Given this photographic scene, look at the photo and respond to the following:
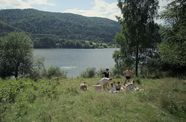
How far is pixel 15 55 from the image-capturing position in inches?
2872

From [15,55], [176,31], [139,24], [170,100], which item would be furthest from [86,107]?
[15,55]

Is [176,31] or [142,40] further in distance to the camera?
[142,40]

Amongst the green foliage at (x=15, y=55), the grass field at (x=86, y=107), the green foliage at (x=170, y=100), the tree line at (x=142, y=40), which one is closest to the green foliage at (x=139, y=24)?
the tree line at (x=142, y=40)

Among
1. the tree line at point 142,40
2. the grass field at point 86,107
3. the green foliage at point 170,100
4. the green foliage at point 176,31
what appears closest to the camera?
the grass field at point 86,107

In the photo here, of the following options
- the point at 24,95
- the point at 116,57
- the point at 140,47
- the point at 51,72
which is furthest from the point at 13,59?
the point at 24,95

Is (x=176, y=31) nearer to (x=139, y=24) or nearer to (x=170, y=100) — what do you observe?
(x=170, y=100)

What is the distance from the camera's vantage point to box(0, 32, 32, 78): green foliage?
7210cm

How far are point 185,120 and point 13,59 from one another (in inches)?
2418

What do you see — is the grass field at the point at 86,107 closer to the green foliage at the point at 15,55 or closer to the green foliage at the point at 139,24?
the green foliage at the point at 139,24

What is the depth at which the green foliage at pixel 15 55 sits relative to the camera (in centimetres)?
7210

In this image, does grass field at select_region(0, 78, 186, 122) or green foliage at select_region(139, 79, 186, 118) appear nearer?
grass field at select_region(0, 78, 186, 122)

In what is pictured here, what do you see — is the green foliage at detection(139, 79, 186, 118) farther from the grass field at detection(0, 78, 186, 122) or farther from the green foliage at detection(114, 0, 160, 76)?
Result: the green foliage at detection(114, 0, 160, 76)

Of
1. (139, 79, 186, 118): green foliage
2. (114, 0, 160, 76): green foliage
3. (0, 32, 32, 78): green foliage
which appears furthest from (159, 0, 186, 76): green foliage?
(0, 32, 32, 78): green foliage

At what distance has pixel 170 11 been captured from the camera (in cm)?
2311
